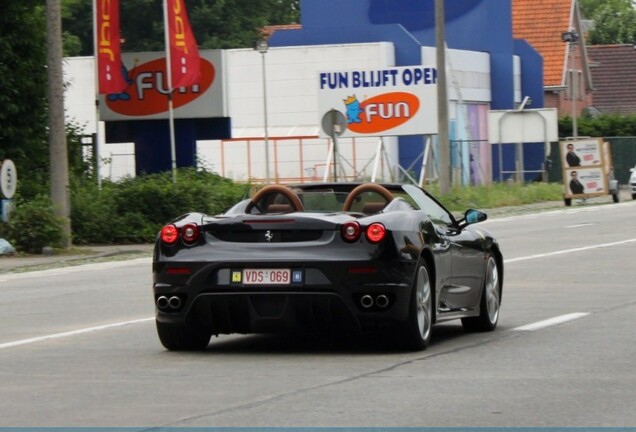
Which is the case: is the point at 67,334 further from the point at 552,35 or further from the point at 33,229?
the point at 552,35

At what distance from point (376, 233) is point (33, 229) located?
16402 mm

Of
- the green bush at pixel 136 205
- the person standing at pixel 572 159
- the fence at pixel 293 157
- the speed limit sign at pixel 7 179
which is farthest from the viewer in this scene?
the fence at pixel 293 157

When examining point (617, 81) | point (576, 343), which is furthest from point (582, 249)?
point (617, 81)

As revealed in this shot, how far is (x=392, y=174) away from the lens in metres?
55.4

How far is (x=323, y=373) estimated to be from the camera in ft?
34.6

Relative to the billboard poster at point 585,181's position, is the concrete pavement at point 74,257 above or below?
below

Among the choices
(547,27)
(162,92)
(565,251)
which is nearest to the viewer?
(565,251)

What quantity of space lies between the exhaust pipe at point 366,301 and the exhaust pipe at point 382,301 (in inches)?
1.6

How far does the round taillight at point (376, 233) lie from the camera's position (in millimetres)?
11281

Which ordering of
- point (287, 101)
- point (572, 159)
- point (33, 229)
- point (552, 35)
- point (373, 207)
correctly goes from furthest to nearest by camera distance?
point (552, 35) < point (287, 101) < point (572, 159) < point (33, 229) < point (373, 207)

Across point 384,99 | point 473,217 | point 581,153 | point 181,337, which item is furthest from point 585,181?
point 181,337

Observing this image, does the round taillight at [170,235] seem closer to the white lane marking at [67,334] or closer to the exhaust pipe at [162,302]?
the exhaust pipe at [162,302]

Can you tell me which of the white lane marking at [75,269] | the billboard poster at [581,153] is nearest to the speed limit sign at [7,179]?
the white lane marking at [75,269]

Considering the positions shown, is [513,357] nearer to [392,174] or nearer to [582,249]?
[582,249]
